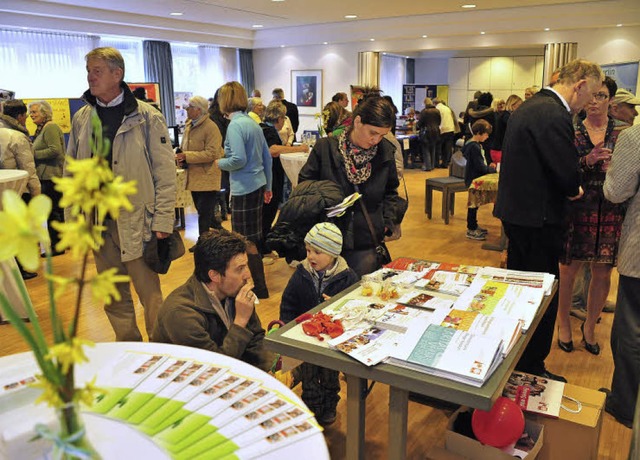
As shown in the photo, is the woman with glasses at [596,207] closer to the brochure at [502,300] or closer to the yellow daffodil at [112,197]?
the brochure at [502,300]

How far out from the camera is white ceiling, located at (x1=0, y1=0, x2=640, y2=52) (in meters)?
8.10

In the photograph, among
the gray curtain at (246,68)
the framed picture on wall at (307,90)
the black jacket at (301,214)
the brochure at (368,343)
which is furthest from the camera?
the gray curtain at (246,68)

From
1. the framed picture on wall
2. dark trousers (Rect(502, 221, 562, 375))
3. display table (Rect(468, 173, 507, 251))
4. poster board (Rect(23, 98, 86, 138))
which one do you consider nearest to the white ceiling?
the framed picture on wall

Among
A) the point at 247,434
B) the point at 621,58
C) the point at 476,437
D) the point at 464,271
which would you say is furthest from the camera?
the point at 621,58

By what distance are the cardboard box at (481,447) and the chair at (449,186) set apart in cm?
461

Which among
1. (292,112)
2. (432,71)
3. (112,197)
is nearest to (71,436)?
(112,197)

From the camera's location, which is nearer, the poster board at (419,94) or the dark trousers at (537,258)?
the dark trousers at (537,258)

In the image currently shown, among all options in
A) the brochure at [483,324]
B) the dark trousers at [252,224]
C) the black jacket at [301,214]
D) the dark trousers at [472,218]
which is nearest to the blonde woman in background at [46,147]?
the dark trousers at [252,224]

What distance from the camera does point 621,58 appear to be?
898 cm

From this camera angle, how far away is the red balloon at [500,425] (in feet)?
5.98

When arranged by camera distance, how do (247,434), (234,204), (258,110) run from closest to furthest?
1. (247,434)
2. (234,204)
3. (258,110)

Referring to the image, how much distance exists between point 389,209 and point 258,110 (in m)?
3.48

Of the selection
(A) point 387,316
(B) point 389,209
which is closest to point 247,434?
(A) point 387,316

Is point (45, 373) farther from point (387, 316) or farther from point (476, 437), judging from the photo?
point (476, 437)
